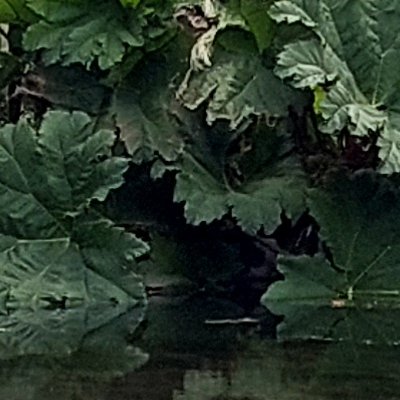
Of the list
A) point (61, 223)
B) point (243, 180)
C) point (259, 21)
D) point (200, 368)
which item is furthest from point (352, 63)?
point (200, 368)

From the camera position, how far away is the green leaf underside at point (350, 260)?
2418mm

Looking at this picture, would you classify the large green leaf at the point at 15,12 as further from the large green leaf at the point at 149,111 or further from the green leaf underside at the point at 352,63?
the green leaf underside at the point at 352,63

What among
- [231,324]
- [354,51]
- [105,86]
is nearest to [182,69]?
[105,86]

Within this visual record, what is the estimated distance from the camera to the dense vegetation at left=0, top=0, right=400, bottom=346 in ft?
7.81

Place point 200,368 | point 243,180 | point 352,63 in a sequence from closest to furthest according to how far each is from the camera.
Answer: point 200,368
point 352,63
point 243,180

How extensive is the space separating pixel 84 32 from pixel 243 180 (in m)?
0.39

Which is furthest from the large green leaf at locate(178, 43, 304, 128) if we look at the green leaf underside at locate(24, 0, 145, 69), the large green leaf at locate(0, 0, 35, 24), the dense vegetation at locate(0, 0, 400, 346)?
the large green leaf at locate(0, 0, 35, 24)

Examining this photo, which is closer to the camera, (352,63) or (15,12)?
(352,63)

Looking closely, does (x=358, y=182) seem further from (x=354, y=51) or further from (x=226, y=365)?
(x=226, y=365)

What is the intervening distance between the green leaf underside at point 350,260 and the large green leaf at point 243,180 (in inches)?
2.7

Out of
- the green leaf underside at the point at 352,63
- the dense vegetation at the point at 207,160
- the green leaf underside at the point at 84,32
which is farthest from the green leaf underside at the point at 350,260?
the green leaf underside at the point at 84,32

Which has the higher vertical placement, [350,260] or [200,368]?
Answer: [200,368]

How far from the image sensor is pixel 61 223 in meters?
2.42

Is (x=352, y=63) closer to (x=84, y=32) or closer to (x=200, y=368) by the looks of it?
(x=84, y=32)
